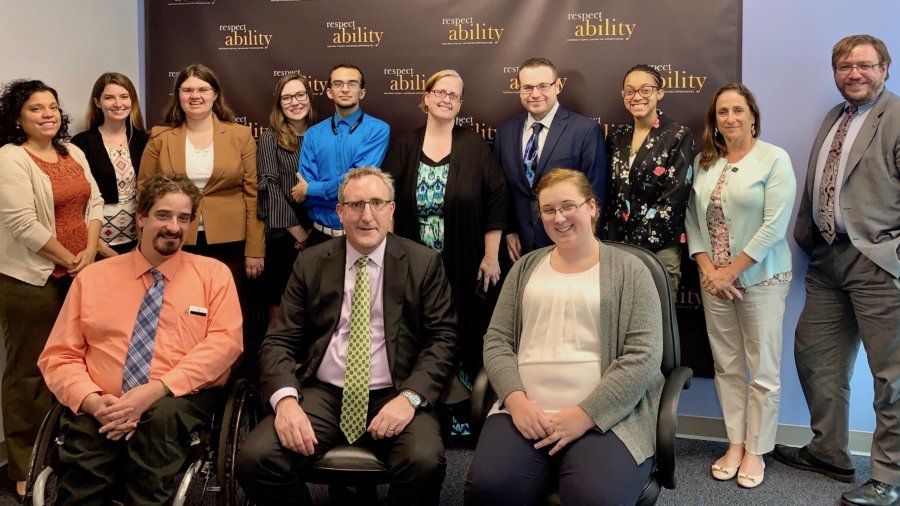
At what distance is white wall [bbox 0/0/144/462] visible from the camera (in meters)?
3.29

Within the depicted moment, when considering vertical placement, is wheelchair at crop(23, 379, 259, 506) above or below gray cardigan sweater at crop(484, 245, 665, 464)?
below

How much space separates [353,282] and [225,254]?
121 centimetres

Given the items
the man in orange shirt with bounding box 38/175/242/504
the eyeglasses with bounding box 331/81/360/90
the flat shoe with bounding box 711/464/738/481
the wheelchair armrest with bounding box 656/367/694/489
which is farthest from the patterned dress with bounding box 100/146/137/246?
the flat shoe with bounding box 711/464/738/481

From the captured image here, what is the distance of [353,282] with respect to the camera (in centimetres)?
258

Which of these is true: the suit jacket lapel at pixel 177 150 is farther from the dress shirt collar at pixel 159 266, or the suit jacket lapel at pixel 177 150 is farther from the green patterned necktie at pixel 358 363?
the green patterned necktie at pixel 358 363

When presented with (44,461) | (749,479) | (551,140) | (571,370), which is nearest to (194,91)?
(551,140)

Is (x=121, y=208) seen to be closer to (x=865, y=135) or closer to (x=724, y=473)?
(x=724, y=473)

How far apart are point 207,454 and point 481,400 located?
3.14 ft

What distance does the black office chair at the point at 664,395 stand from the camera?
2076mm

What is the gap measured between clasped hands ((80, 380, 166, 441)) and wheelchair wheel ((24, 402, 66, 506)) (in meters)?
0.10

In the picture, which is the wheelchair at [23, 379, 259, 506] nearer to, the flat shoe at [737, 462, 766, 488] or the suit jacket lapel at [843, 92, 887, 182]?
the flat shoe at [737, 462, 766, 488]

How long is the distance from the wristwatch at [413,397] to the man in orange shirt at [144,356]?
63 cm

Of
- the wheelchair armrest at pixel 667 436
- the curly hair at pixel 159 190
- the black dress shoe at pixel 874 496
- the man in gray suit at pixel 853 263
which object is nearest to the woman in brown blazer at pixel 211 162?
the curly hair at pixel 159 190

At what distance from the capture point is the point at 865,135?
2932 millimetres
